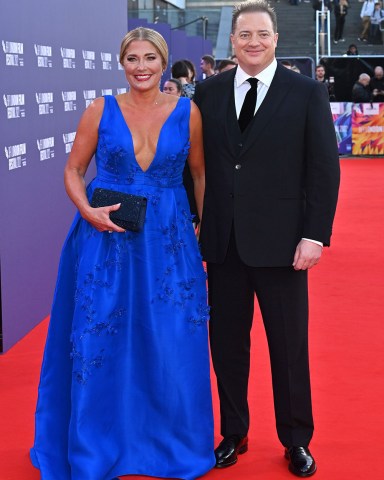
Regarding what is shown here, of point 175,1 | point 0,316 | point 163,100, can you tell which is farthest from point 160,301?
point 175,1

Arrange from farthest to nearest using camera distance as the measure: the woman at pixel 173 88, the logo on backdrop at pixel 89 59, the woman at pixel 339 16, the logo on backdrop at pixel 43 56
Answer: the woman at pixel 339 16
the woman at pixel 173 88
the logo on backdrop at pixel 89 59
the logo on backdrop at pixel 43 56

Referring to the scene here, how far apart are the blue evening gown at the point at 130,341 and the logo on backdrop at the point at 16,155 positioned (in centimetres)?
192

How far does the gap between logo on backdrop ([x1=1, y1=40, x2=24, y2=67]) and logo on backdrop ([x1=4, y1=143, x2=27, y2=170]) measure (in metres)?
0.48

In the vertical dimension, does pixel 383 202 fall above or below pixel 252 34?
below

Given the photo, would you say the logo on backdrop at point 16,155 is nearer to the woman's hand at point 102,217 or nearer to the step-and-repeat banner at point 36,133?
the step-and-repeat banner at point 36,133

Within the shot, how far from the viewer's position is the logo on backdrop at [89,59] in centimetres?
686

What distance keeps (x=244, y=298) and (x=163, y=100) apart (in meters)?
0.82

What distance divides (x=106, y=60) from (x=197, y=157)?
169 inches

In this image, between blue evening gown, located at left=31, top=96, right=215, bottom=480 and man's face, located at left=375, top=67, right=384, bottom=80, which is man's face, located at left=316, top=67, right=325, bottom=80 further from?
blue evening gown, located at left=31, top=96, right=215, bottom=480

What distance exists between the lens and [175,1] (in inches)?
1102

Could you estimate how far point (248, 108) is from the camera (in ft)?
11.0

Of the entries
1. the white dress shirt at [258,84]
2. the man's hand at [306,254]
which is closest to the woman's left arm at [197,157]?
the white dress shirt at [258,84]

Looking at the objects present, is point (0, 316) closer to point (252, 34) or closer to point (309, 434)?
point (309, 434)

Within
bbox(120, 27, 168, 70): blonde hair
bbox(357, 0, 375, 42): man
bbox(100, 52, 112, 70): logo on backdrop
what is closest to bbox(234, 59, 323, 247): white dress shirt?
bbox(120, 27, 168, 70): blonde hair
